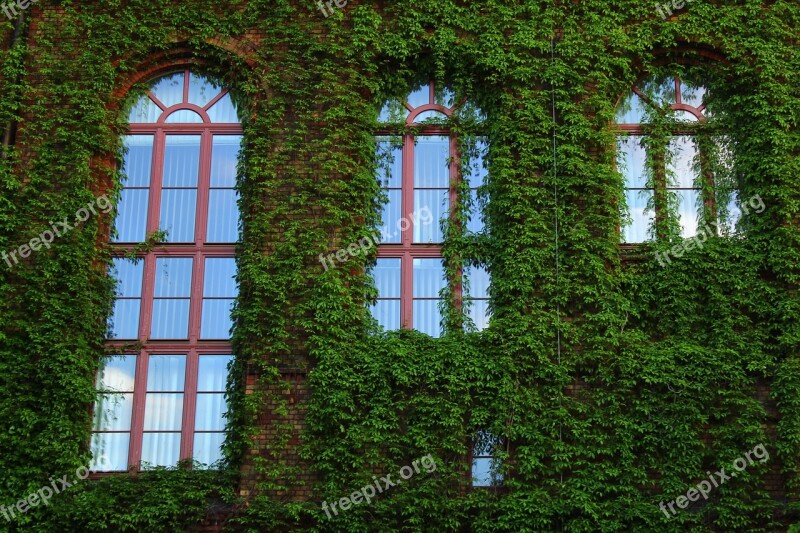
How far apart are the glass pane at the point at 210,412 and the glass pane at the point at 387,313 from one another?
241cm

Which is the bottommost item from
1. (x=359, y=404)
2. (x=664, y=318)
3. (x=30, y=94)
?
(x=359, y=404)

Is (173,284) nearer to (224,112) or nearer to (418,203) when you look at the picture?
(224,112)

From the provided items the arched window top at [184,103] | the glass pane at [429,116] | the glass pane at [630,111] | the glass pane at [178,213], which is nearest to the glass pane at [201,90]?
the arched window top at [184,103]

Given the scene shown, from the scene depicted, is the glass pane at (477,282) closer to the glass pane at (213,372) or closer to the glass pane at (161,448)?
the glass pane at (213,372)

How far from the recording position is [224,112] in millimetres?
15664

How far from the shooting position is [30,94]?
15.2 metres

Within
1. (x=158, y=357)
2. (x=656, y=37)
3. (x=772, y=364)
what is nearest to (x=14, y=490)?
(x=158, y=357)

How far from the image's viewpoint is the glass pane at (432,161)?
15.2 metres

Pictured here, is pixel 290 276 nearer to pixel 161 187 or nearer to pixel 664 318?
pixel 161 187

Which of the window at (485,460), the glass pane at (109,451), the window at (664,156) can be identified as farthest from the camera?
the window at (664,156)

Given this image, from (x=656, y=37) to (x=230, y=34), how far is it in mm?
6385

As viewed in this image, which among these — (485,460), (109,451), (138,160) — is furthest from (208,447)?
(138,160)

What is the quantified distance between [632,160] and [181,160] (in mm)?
6731

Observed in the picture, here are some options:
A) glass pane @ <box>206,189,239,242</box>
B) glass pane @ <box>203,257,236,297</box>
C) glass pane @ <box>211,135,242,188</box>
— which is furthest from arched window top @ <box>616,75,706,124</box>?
glass pane @ <box>203,257,236,297</box>
